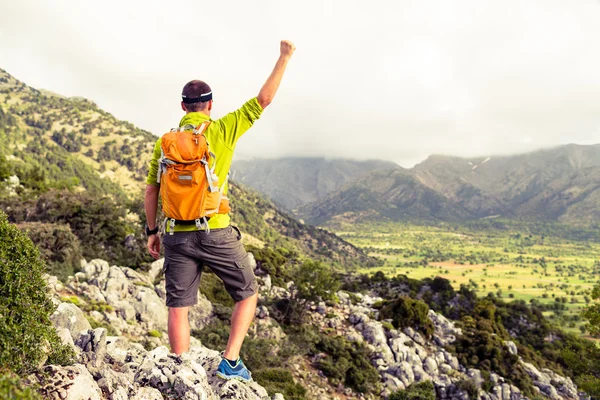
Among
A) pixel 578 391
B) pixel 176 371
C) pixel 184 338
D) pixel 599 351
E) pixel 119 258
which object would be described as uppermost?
pixel 184 338

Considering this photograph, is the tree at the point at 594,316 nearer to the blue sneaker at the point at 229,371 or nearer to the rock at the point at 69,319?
the blue sneaker at the point at 229,371

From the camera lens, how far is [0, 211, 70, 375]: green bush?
3.22m

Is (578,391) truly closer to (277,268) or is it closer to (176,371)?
(277,268)

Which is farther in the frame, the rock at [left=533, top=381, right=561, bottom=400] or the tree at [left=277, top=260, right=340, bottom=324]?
the rock at [left=533, top=381, right=561, bottom=400]

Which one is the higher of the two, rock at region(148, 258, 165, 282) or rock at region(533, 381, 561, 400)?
rock at region(148, 258, 165, 282)

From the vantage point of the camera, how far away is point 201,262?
4391mm

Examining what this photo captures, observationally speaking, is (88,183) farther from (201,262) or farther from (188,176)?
(188,176)

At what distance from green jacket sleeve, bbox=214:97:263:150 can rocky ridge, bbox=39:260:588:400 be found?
2880 millimetres

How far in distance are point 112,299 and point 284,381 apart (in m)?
8.35

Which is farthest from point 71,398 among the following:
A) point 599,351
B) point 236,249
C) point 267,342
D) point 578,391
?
point 578,391

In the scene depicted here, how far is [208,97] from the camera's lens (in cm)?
426

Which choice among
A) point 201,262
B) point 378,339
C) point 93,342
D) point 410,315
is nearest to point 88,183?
point 410,315

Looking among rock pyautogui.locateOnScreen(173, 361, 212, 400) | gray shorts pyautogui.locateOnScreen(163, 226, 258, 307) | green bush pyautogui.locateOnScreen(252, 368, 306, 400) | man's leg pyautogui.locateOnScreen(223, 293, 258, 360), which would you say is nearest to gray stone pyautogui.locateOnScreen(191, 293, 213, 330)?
green bush pyautogui.locateOnScreen(252, 368, 306, 400)

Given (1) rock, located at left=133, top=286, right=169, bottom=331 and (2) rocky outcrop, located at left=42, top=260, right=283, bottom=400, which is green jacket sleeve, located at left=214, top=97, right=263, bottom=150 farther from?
(1) rock, located at left=133, top=286, right=169, bottom=331
